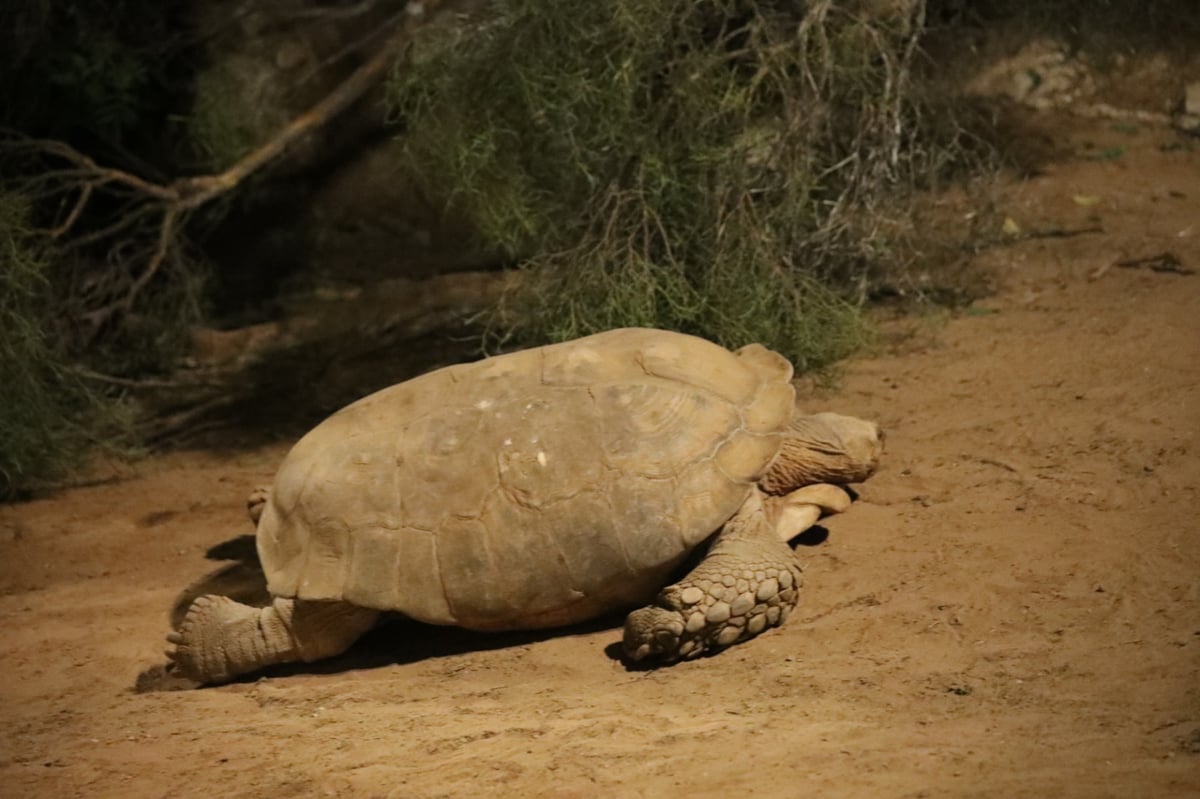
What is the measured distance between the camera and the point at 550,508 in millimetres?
4789

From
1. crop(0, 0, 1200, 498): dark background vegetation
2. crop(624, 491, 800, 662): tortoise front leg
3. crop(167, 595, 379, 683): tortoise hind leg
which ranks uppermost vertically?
crop(0, 0, 1200, 498): dark background vegetation

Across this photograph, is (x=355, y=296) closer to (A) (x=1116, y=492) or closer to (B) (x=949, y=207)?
(B) (x=949, y=207)

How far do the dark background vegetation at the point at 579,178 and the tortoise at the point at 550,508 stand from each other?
191 centimetres

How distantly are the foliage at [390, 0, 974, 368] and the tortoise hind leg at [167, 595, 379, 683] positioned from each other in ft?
8.24

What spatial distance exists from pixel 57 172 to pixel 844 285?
5174 mm

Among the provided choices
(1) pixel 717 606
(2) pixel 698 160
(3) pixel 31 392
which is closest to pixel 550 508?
(1) pixel 717 606

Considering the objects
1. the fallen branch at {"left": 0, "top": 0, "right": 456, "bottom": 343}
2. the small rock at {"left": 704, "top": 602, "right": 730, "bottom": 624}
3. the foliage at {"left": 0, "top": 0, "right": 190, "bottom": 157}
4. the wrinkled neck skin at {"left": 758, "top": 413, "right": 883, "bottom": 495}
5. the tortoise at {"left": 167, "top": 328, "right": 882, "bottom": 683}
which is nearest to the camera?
the small rock at {"left": 704, "top": 602, "right": 730, "bottom": 624}

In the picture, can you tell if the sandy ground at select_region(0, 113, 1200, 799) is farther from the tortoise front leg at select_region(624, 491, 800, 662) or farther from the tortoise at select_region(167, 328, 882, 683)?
the tortoise at select_region(167, 328, 882, 683)

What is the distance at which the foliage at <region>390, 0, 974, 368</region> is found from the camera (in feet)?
23.1

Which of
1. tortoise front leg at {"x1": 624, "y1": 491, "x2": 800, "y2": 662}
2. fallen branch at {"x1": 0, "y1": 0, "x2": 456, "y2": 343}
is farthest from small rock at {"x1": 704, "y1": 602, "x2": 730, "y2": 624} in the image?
fallen branch at {"x1": 0, "y1": 0, "x2": 456, "y2": 343}

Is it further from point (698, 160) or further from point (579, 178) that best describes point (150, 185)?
point (698, 160)

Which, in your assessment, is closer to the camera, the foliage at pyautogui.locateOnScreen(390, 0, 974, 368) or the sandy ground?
the sandy ground

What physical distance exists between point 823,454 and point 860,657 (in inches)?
46.0

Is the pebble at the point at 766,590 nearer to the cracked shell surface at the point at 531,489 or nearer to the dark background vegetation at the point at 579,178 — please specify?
the cracked shell surface at the point at 531,489
